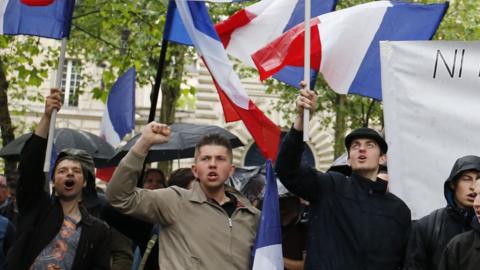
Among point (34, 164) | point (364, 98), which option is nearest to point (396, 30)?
point (34, 164)

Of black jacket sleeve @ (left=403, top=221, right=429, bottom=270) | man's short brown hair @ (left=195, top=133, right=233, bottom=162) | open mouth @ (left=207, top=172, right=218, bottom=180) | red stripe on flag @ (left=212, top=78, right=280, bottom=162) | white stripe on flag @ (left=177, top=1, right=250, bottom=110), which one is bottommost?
black jacket sleeve @ (left=403, top=221, right=429, bottom=270)

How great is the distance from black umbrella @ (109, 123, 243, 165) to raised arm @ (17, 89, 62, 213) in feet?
16.3

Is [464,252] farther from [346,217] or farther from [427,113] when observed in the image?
[427,113]

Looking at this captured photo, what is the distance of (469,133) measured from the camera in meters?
7.24

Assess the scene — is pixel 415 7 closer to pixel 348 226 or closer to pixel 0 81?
pixel 348 226

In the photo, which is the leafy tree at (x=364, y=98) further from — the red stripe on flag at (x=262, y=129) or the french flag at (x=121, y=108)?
the red stripe on flag at (x=262, y=129)

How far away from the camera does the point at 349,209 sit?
6391mm

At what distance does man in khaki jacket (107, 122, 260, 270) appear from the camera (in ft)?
20.3

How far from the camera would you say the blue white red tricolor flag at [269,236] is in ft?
20.8

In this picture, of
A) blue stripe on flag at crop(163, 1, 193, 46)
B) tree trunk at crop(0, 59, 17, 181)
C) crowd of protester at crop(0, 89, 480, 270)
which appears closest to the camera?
crowd of protester at crop(0, 89, 480, 270)

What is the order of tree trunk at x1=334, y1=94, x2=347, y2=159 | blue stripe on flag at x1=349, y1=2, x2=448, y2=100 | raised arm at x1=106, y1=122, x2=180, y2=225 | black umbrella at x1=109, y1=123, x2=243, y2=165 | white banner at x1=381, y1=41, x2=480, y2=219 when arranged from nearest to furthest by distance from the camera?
raised arm at x1=106, y1=122, x2=180, y2=225
white banner at x1=381, y1=41, x2=480, y2=219
blue stripe on flag at x1=349, y1=2, x2=448, y2=100
black umbrella at x1=109, y1=123, x2=243, y2=165
tree trunk at x1=334, y1=94, x2=347, y2=159

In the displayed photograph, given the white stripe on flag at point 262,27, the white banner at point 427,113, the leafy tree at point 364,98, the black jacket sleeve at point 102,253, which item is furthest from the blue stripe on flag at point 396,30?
the leafy tree at point 364,98

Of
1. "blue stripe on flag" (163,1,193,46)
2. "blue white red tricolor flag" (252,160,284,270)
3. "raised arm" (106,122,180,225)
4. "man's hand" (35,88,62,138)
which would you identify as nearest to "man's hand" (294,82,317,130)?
"blue white red tricolor flag" (252,160,284,270)

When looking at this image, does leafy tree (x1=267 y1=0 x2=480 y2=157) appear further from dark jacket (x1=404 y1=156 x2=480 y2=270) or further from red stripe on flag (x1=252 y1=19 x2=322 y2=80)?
dark jacket (x1=404 y1=156 x2=480 y2=270)
